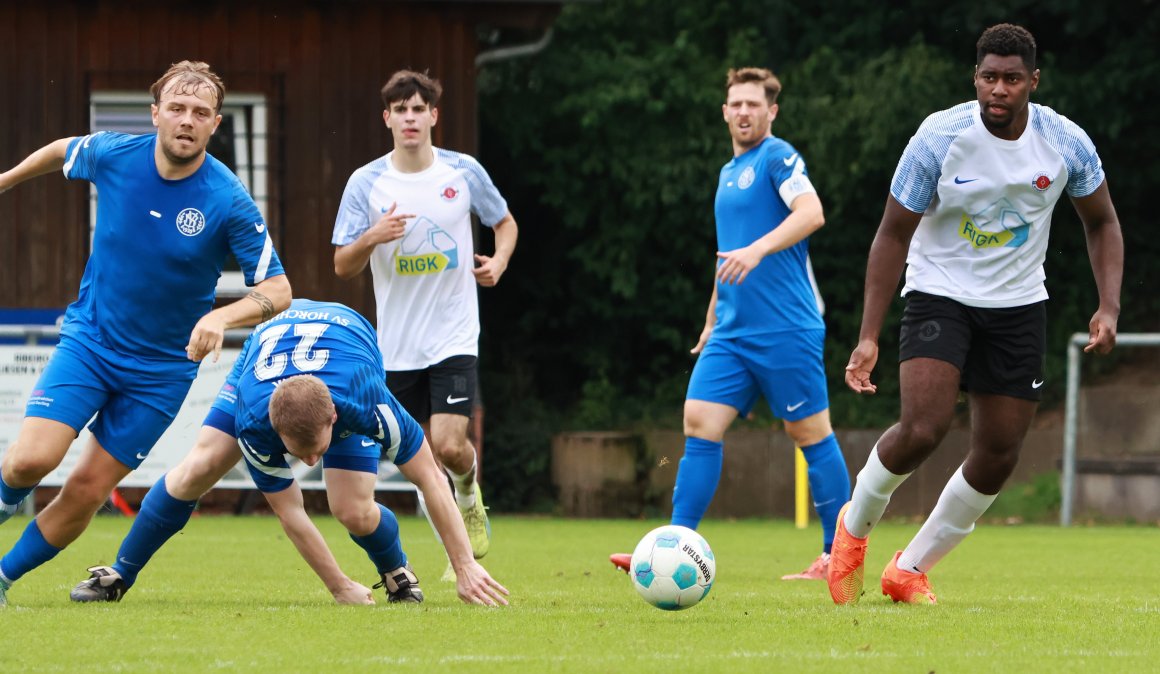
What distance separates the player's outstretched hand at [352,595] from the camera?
23.1ft

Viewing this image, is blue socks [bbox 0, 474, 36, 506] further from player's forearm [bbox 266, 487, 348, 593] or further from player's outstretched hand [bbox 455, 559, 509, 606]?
player's outstretched hand [bbox 455, 559, 509, 606]

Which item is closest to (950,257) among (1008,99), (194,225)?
(1008,99)

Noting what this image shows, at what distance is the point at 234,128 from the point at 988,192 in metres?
11.0

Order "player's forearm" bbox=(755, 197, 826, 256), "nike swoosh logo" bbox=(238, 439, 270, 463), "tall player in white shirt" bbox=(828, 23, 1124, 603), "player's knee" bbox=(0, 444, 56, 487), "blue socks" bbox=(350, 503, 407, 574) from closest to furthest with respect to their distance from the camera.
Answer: "nike swoosh logo" bbox=(238, 439, 270, 463)
"player's knee" bbox=(0, 444, 56, 487)
"tall player in white shirt" bbox=(828, 23, 1124, 603)
"blue socks" bbox=(350, 503, 407, 574)
"player's forearm" bbox=(755, 197, 826, 256)

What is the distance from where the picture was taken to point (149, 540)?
7.08 m

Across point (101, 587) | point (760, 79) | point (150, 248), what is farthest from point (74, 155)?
point (760, 79)

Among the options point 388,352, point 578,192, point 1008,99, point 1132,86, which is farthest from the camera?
point 578,192

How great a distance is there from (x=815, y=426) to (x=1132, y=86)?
415 inches

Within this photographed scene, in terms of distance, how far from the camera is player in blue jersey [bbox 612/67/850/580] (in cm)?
888

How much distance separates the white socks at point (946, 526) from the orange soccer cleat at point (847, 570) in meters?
0.22

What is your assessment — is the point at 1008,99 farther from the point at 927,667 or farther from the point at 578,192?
the point at 578,192

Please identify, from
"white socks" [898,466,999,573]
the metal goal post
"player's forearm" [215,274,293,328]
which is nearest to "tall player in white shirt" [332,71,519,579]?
"player's forearm" [215,274,293,328]

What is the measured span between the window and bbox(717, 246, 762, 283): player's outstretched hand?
9.15m

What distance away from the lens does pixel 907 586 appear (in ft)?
23.6
